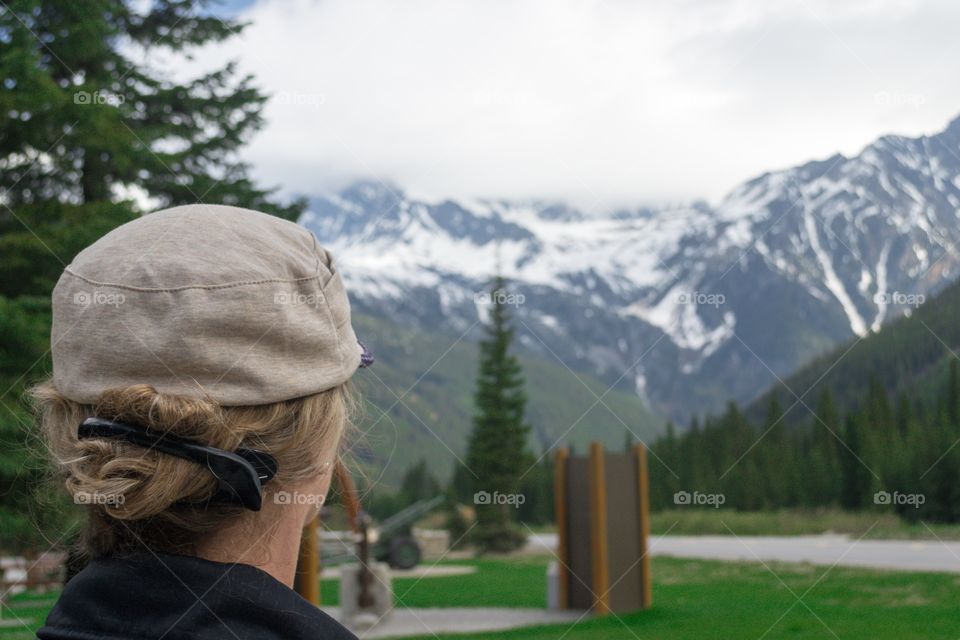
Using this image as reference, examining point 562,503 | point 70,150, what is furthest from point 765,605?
point 70,150

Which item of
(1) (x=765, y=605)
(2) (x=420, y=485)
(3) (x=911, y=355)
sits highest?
(3) (x=911, y=355)

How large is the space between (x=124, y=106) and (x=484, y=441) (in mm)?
25384

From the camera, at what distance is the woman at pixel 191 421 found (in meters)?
0.89

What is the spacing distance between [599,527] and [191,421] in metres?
7.63

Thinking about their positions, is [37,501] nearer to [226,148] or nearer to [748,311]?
[226,148]

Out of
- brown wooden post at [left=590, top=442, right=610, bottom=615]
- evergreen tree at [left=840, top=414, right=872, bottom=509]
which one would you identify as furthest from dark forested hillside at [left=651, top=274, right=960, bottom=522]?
brown wooden post at [left=590, top=442, right=610, bottom=615]

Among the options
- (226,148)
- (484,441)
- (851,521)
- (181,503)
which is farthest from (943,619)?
(484,441)

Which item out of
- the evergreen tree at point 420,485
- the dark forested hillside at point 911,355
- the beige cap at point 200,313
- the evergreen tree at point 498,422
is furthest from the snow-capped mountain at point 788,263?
the evergreen tree at point 420,485

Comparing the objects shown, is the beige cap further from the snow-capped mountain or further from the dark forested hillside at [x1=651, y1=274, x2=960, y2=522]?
the dark forested hillside at [x1=651, y1=274, x2=960, y2=522]

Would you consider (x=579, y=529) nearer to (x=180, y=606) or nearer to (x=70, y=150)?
(x=70, y=150)

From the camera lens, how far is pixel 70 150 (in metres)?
8.13

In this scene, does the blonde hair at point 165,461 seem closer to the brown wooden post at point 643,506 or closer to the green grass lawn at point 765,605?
the green grass lawn at point 765,605

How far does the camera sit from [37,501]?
1.26m

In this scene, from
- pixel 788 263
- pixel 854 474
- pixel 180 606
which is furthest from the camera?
pixel 788 263
